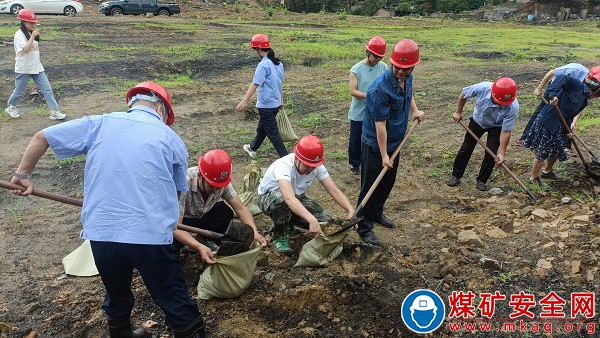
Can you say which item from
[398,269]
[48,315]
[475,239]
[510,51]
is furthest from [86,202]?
[510,51]

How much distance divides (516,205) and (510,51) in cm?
1072

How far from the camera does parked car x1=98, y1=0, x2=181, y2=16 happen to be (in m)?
19.6

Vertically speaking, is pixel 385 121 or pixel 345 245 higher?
pixel 385 121

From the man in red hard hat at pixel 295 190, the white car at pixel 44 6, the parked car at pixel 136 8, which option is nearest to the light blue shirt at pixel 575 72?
the man in red hard hat at pixel 295 190

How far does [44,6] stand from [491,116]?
772 inches

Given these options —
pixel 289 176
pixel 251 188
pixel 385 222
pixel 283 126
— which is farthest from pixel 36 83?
pixel 385 222

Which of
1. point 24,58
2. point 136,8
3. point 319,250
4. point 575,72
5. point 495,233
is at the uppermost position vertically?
point 136,8

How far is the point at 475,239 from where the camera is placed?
3.87m

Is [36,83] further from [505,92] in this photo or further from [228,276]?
[505,92]

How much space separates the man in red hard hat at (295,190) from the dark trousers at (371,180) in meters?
0.38

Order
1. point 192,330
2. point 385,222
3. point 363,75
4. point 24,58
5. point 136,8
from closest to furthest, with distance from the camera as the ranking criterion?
point 192,330 < point 385,222 < point 363,75 < point 24,58 < point 136,8

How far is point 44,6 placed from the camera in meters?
18.6

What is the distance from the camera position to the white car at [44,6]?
58.2 feet

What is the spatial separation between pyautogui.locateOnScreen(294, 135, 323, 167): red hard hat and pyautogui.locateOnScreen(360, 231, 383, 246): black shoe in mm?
982
